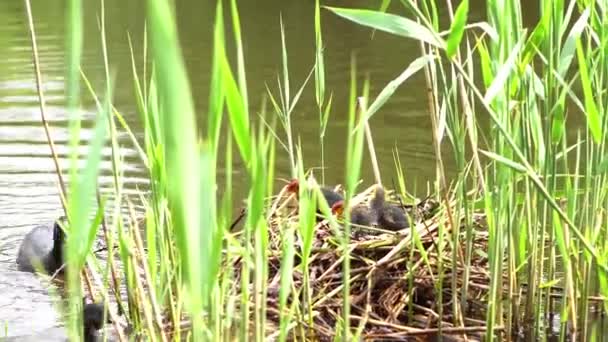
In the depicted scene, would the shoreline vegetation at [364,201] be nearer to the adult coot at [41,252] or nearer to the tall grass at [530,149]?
the tall grass at [530,149]

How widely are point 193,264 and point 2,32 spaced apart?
13.3 m

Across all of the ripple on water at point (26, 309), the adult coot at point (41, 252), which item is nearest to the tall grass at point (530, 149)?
the ripple on water at point (26, 309)

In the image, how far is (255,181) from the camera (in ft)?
6.10

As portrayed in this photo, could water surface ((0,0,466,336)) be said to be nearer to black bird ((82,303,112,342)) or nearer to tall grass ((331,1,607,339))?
black bird ((82,303,112,342))

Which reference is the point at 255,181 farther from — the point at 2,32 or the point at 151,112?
the point at 2,32

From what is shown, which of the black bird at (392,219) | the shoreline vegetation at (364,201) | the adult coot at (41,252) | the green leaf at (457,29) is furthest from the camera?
the adult coot at (41,252)

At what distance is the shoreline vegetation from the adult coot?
1029mm

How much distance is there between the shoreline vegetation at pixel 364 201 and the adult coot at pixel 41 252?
103cm

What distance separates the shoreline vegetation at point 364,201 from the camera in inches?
65.7

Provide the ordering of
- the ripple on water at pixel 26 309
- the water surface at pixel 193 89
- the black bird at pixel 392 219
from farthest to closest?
the water surface at pixel 193 89 < the black bird at pixel 392 219 < the ripple on water at pixel 26 309

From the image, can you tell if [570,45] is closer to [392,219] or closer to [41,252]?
[392,219]

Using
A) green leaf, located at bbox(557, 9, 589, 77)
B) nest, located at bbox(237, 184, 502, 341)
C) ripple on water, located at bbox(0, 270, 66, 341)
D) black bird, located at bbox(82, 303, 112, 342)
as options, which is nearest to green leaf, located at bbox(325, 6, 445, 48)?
green leaf, located at bbox(557, 9, 589, 77)

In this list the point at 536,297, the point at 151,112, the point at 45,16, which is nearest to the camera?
the point at 151,112

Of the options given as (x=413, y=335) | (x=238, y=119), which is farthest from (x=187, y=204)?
(x=413, y=335)
